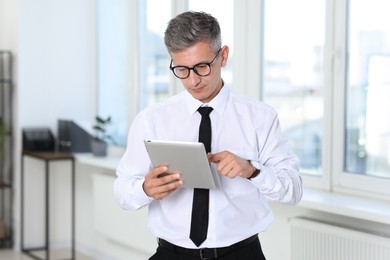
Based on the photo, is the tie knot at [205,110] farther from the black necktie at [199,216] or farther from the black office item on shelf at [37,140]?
the black office item on shelf at [37,140]

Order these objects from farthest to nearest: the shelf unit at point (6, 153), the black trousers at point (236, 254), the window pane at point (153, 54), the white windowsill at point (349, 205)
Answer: the shelf unit at point (6, 153) → the window pane at point (153, 54) → the white windowsill at point (349, 205) → the black trousers at point (236, 254)

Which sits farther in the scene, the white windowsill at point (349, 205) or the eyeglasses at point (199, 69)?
the white windowsill at point (349, 205)

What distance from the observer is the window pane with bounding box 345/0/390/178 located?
341 cm

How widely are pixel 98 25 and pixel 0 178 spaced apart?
A: 1628 millimetres

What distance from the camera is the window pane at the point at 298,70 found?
12.5ft

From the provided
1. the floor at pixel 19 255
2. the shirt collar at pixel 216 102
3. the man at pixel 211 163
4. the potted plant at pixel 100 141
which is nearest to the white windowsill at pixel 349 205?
the man at pixel 211 163

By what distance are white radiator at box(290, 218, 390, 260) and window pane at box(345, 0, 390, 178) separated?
41 cm

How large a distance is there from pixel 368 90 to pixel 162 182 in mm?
1803

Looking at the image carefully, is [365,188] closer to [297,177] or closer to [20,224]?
[297,177]

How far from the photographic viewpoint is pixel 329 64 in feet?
12.0

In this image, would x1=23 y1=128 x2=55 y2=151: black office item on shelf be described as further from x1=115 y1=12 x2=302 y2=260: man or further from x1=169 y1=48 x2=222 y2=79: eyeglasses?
x1=169 y1=48 x2=222 y2=79: eyeglasses

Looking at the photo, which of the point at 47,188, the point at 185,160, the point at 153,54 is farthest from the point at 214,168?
the point at 47,188

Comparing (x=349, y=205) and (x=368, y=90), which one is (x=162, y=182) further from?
(x=368, y=90)

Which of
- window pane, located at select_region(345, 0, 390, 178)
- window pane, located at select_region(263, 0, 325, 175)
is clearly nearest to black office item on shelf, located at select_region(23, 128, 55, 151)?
window pane, located at select_region(263, 0, 325, 175)
